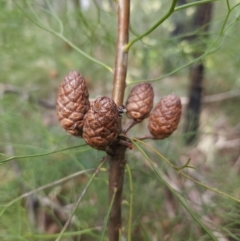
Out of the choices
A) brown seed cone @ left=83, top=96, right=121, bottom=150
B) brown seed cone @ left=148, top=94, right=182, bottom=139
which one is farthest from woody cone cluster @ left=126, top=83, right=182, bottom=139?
brown seed cone @ left=83, top=96, right=121, bottom=150

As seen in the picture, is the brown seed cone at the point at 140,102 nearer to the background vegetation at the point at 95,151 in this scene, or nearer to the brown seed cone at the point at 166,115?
the brown seed cone at the point at 166,115

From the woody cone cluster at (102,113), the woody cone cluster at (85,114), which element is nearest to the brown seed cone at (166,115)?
the woody cone cluster at (102,113)

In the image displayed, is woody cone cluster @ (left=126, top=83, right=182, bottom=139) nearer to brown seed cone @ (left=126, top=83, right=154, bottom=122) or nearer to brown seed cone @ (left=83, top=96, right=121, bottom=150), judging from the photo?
brown seed cone @ (left=126, top=83, right=154, bottom=122)

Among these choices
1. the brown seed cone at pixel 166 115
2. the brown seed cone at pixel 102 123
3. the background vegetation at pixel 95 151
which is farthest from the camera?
the background vegetation at pixel 95 151

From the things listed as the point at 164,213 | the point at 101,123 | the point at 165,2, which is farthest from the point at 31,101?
the point at 101,123

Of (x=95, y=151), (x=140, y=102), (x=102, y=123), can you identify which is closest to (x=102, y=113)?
(x=102, y=123)

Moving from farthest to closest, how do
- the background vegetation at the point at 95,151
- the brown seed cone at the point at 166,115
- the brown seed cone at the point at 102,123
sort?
the background vegetation at the point at 95,151 → the brown seed cone at the point at 166,115 → the brown seed cone at the point at 102,123

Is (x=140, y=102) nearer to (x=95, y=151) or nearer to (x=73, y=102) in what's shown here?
(x=73, y=102)

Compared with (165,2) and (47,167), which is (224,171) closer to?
(47,167)
